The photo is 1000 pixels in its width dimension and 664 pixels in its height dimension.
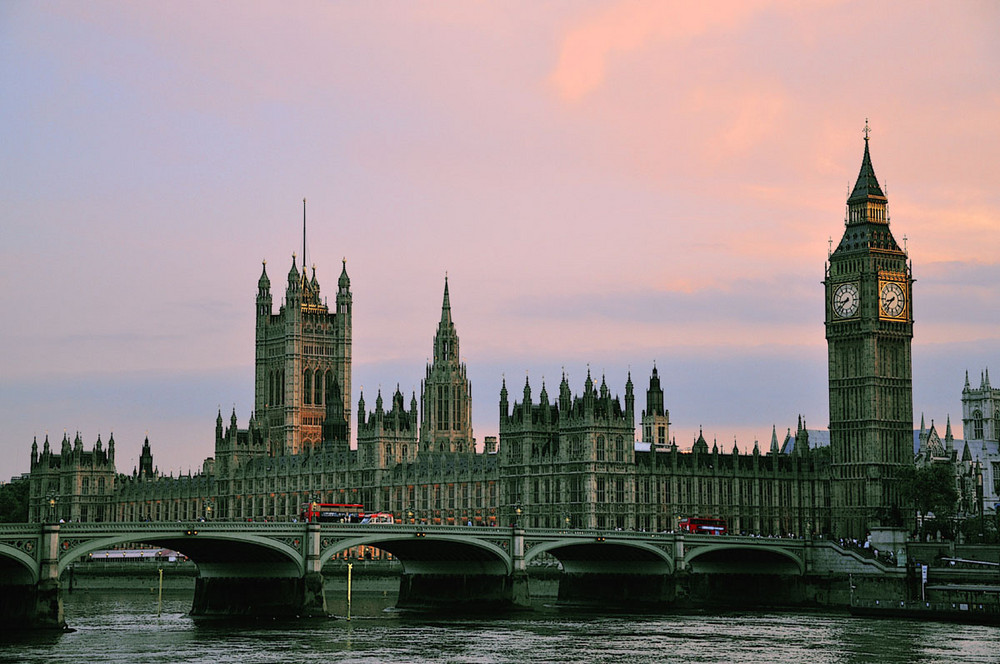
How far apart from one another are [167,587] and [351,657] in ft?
301

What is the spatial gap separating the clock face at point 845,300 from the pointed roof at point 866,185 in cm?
890

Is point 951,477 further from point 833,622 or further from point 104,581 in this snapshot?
point 104,581

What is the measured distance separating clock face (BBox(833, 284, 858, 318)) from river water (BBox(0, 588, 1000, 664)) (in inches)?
1898

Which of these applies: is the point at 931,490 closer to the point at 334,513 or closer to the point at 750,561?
the point at 750,561

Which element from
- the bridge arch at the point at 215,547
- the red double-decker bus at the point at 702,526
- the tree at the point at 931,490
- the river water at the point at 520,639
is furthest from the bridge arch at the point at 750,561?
the bridge arch at the point at 215,547

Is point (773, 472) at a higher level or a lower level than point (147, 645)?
higher

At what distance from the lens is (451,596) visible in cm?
12406

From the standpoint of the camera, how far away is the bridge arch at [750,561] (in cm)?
13300

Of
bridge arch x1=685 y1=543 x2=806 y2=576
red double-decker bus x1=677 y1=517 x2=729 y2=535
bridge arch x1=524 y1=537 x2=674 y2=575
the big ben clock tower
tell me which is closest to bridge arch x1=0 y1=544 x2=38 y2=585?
bridge arch x1=524 y1=537 x2=674 y2=575

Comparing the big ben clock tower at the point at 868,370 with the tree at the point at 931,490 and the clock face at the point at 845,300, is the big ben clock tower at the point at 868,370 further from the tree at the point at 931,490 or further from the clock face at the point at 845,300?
the tree at the point at 931,490


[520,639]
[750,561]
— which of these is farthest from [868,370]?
[520,639]

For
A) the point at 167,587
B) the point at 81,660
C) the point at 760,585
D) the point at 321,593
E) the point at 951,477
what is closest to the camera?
the point at 81,660

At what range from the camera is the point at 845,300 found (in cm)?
16162

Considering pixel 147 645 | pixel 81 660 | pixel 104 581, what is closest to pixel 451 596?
pixel 147 645
